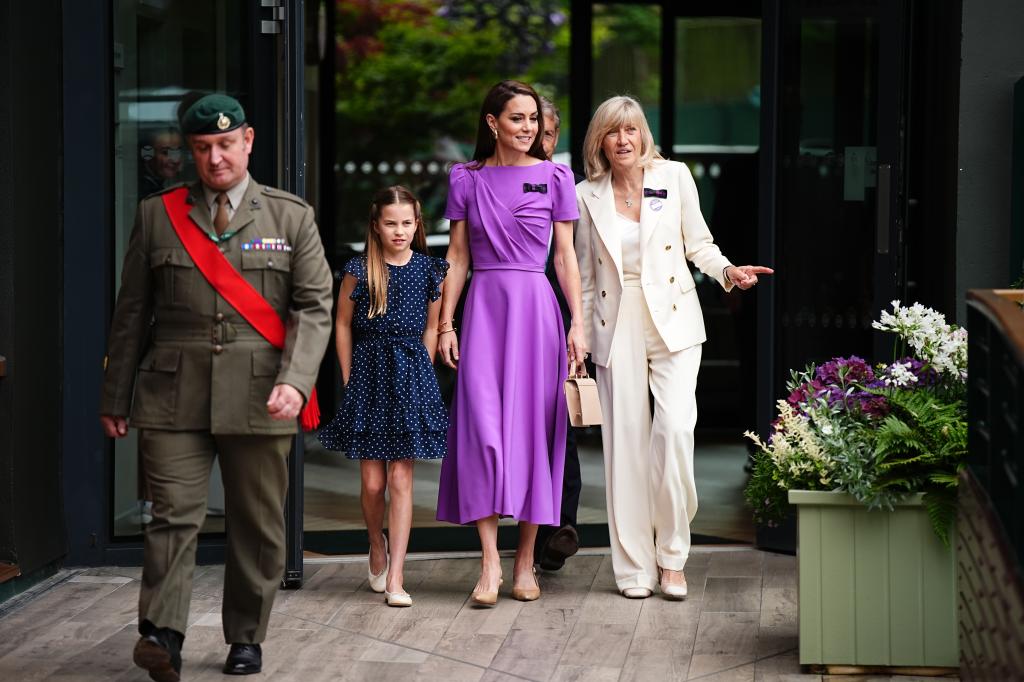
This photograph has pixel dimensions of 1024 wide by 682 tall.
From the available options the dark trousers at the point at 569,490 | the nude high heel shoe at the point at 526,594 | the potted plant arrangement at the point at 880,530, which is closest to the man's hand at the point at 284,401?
the potted plant arrangement at the point at 880,530

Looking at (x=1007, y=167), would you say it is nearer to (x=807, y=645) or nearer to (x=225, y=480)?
(x=807, y=645)

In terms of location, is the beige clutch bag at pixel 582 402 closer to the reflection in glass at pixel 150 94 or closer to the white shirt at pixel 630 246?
the white shirt at pixel 630 246

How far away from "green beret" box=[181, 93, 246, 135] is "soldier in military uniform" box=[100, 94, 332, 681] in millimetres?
13

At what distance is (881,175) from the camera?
251 inches

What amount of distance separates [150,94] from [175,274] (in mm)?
2013

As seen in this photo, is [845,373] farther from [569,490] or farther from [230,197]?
[230,197]

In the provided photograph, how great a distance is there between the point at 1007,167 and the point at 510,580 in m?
2.50

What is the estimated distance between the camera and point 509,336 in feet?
18.7

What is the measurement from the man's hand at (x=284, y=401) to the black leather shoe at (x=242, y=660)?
0.74 meters

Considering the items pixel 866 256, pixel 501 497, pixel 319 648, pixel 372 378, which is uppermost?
pixel 866 256

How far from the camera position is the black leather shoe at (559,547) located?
6141 millimetres

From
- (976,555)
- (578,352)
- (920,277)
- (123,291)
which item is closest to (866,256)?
(920,277)

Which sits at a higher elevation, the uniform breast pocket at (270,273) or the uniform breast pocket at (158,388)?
the uniform breast pocket at (270,273)

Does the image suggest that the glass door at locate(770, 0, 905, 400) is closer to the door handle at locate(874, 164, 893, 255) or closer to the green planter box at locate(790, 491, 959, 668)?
the door handle at locate(874, 164, 893, 255)
